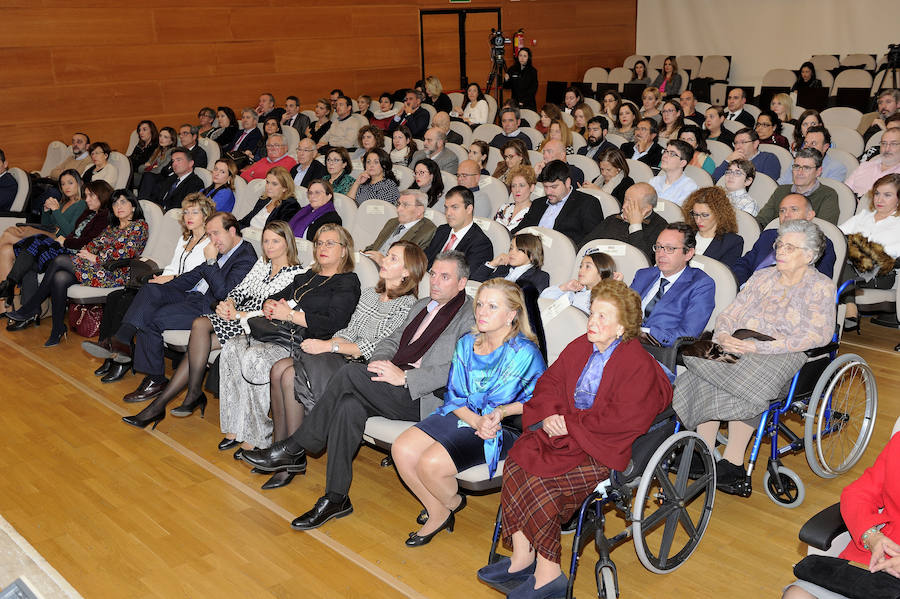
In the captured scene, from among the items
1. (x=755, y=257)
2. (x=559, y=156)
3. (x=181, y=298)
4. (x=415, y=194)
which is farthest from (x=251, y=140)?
(x=755, y=257)

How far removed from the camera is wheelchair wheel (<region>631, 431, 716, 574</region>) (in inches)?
116

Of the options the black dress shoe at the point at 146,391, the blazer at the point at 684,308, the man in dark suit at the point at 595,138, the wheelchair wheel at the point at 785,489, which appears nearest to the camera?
the wheelchair wheel at the point at 785,489

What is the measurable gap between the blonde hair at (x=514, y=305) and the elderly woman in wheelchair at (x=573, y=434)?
26 cm

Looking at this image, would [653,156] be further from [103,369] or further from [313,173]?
[103,369]

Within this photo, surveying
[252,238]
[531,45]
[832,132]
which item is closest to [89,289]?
[252,238]

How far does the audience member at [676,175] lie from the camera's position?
20.2 feet

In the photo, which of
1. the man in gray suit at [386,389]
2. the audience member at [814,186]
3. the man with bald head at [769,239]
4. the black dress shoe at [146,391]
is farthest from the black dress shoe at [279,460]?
the audience member at [814,186]

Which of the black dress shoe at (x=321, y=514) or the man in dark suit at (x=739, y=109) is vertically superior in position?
the man in dark suit at (x=739, y=109)

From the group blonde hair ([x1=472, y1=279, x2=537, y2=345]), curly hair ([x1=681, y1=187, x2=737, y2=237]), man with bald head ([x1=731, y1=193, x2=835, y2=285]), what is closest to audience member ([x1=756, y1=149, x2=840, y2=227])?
man with bald head ([x1=731, y1=193, x2=835, y2=285])

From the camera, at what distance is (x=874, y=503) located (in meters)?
2.49

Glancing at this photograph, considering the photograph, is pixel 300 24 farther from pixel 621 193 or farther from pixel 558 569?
pixel 558 569

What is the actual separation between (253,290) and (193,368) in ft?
1.88

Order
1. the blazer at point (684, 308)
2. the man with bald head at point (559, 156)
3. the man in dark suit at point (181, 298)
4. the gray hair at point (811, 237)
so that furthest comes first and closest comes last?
the man with bald head at point (559, 156) → the man in dark suit at point (181, 298) → the blazer at point (684, 308) → the gray hair at point (811, 237)

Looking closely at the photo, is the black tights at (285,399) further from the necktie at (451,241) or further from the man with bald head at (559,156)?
the man with bald head at (559,156)
